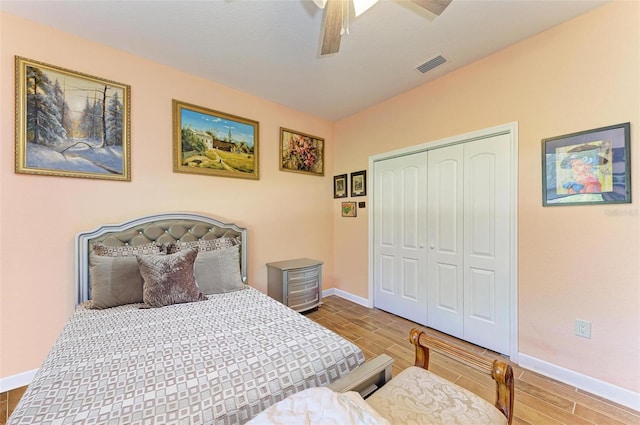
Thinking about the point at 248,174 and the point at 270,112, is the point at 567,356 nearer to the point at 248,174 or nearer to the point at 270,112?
the point at 248,174

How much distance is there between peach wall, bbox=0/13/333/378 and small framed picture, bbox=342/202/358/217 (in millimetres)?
936

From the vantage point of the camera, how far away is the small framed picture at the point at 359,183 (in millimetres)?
3551

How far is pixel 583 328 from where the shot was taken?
1.84m

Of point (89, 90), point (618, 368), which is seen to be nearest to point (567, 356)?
point (618, 368)

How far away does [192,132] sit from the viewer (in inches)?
104

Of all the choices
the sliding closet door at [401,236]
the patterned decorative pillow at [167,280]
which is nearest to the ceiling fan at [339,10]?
the sliding closet door at [401,236]

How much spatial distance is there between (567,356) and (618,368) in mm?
255

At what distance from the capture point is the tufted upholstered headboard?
79.4 inches

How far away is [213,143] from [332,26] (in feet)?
6.16

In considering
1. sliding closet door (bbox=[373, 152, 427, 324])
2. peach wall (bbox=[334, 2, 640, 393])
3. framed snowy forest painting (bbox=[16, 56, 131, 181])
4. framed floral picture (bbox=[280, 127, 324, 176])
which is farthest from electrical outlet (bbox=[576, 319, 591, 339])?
framed snowy forest painting (bbox=[16, 56, 131, 181])

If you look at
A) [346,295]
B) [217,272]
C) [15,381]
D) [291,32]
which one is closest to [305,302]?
[346,295]

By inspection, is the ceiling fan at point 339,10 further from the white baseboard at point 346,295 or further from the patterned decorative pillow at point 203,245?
the white baseboard at point 346,295

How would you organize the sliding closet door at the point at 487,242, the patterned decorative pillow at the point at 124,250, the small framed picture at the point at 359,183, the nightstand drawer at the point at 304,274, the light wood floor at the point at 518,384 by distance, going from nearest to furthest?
1. the light wood floor at the point at 518,384
2. the patterned decorative pillow at the point at 124,250
3. the sliding closet door at the point at 487,242
4. the nightstand drawer at the point at 304,274
5. the small framed picture at the point at 359,183

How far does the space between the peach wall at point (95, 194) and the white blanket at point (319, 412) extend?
2.33 metres
